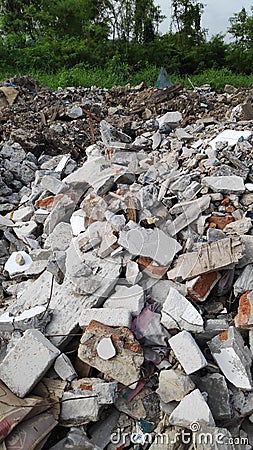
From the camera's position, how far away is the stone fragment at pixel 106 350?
2.78m

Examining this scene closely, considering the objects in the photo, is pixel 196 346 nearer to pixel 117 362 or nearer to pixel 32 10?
pixel 117 362

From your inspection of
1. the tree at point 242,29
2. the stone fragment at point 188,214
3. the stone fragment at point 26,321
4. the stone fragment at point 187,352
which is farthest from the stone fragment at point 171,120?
the tree at point 242,29

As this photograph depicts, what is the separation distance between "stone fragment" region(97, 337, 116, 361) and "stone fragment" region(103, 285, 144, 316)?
0.30m

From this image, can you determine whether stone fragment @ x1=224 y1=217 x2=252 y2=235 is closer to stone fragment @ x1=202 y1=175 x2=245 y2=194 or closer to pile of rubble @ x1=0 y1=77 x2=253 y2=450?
pile of rubble @ x1=0 y1=77 x2=253 y2=450

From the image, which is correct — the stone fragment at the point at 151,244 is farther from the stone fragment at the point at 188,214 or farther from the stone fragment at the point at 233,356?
the stone fragment at the point at 233,356

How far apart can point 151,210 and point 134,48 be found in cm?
1369

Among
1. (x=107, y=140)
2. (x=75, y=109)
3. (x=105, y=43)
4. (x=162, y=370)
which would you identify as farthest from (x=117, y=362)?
(x=105, y=43)

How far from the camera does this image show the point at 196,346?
109 inches

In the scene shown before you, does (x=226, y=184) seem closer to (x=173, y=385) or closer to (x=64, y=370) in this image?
(x=173, y=385)

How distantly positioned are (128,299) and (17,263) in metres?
1.26

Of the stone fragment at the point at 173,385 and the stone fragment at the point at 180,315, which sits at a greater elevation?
the stone fragment at the point at 180,315

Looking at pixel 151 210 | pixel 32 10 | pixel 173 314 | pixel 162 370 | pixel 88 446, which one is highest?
pixel 32 10

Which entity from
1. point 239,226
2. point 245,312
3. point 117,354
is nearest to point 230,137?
point 239,226

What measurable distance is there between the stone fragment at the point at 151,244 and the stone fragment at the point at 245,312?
2.06ft
